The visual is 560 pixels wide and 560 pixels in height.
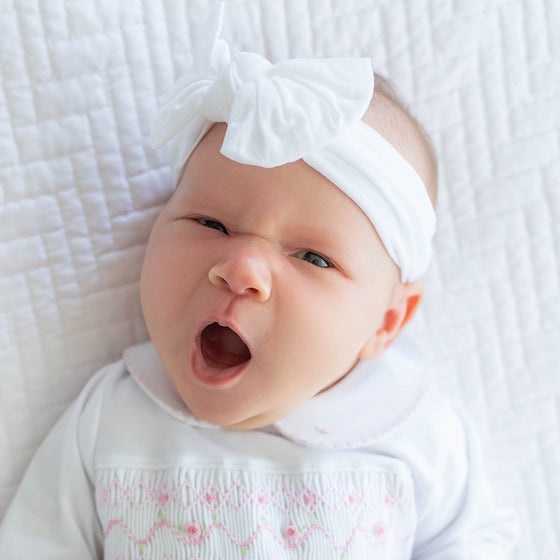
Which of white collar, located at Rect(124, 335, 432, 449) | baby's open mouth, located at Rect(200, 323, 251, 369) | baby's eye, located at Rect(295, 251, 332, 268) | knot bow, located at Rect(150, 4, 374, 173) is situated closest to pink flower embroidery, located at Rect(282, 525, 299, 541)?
white collar, located at Rect(124, 335, 432, 449)

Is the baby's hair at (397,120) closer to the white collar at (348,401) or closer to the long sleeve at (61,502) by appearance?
the white collar at (348,401)

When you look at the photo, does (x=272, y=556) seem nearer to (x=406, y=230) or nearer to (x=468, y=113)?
(x=406, y=230)

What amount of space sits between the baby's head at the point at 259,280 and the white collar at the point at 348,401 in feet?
0.18

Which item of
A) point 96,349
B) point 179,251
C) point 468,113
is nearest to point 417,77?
point 468,113

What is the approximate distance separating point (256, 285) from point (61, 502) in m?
0.43

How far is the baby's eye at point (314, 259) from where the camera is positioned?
109 cm

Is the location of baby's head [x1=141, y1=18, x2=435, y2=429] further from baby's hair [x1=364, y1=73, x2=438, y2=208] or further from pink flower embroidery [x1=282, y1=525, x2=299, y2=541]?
pink flower embroidery [x1=282, y1=525, x2=299, y2=541]

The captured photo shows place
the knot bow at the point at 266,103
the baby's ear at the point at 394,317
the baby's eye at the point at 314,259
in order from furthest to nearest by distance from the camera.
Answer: the baby's ear at the point at 394,317, the baby's eye at the point at 314,259, the knot bow at the point at 266,103

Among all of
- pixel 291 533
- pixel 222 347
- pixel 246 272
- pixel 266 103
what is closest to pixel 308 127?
pixel 266 103

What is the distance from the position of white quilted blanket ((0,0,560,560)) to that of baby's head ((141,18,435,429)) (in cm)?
17

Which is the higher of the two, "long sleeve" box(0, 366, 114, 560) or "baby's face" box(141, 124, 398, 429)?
"baby's face" box(141, 124, 398, 429)

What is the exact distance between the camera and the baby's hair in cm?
111

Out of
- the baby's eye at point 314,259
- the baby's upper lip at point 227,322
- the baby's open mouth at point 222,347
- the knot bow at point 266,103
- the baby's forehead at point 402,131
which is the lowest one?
the baby's open mouth at point 222,347

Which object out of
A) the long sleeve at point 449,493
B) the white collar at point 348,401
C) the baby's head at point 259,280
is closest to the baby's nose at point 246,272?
the baby's head at point 259,280
